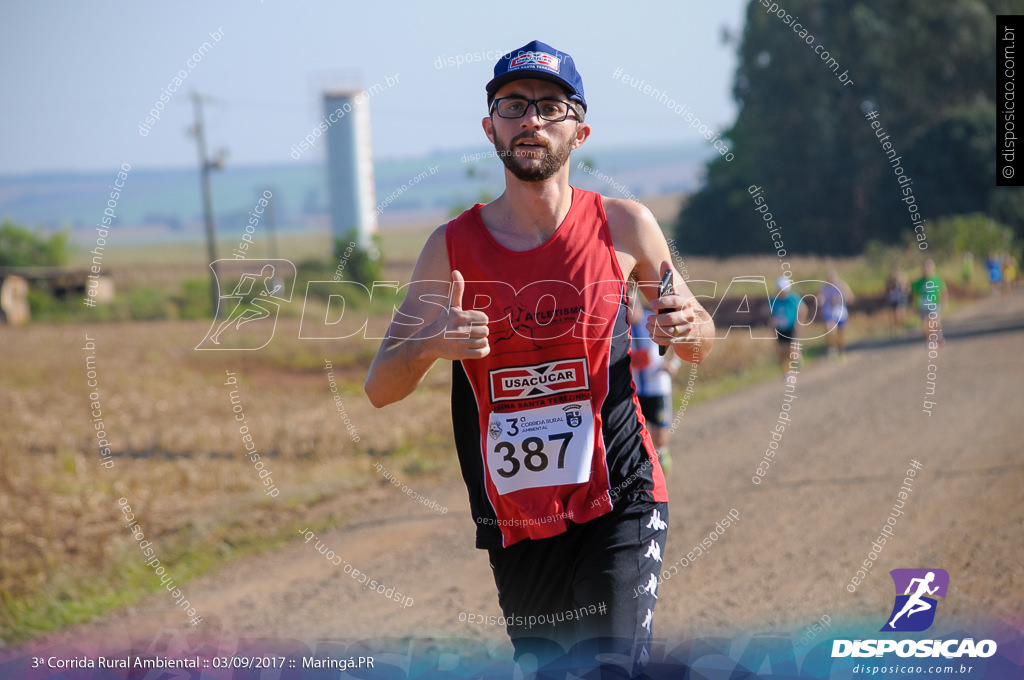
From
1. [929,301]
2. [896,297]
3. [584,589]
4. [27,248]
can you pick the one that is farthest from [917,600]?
[27,248]

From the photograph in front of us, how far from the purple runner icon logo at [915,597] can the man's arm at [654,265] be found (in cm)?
270

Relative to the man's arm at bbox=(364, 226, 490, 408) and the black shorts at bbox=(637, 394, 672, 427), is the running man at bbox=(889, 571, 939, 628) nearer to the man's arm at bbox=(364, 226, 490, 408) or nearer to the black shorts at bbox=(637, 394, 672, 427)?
the black shorts at bbox=(637, 394, 672, 427)

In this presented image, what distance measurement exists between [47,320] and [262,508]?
3270 centimetres

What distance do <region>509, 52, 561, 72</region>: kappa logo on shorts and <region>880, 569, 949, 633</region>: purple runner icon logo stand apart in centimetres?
357

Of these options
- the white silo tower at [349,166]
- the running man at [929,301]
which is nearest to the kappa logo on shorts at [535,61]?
the running man at [929,301]

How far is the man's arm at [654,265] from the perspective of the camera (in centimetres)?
290

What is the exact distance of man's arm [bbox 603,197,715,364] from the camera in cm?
290

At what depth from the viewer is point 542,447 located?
294cm

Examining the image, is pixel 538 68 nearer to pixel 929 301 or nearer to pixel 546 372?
pixel 546 372

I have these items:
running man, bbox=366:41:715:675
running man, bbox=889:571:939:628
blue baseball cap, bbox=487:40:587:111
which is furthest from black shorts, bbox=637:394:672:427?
blue baseball cap, bbox=487:40:587:111

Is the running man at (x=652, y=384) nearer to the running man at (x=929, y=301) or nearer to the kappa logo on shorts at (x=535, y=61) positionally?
the kappa logo on shorts at (x=535, y=61)

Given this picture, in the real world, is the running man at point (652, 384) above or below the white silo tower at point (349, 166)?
→ below

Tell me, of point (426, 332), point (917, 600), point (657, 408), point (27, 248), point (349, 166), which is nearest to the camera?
point (426, 332)

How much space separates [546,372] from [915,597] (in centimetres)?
339
